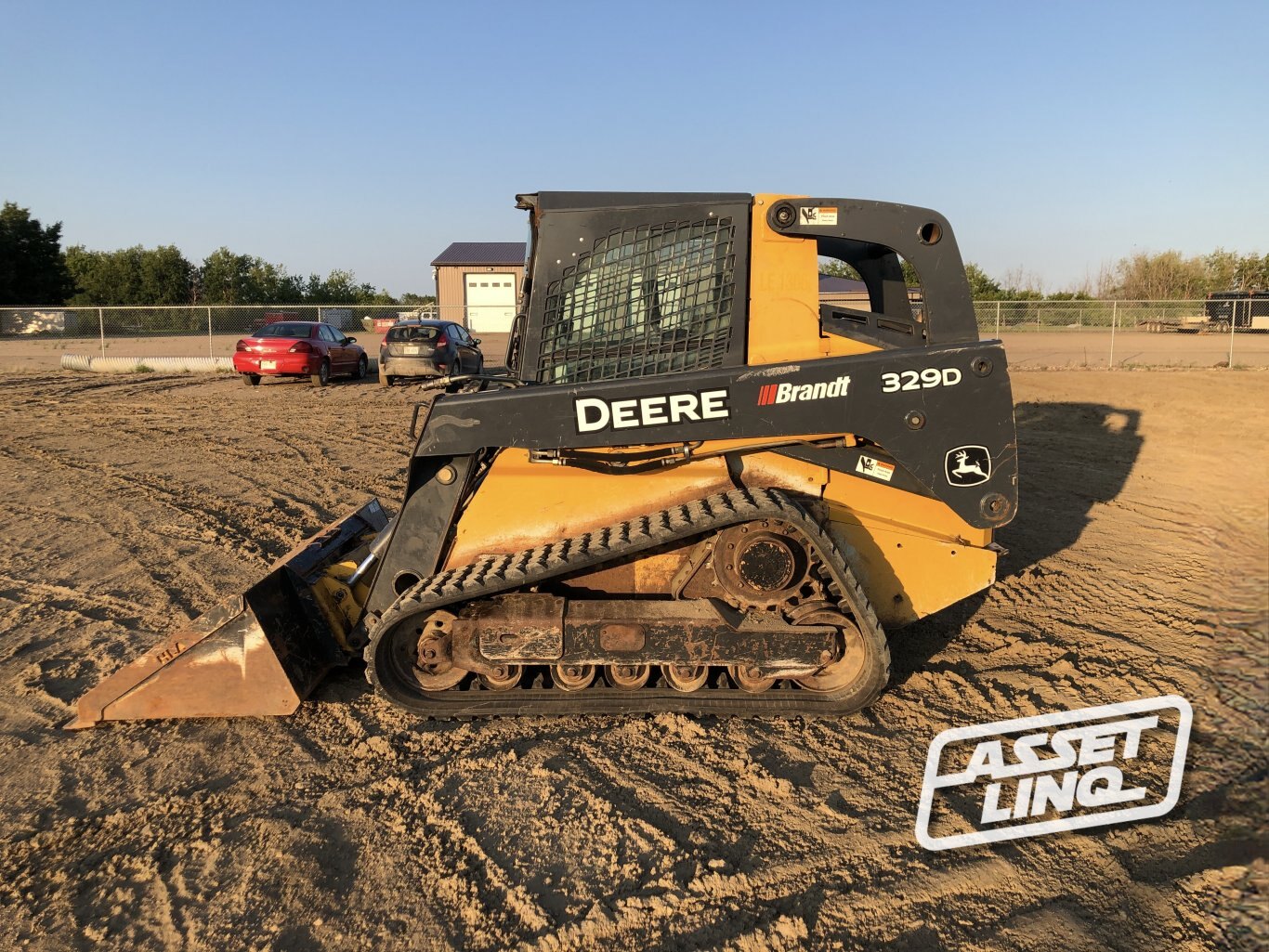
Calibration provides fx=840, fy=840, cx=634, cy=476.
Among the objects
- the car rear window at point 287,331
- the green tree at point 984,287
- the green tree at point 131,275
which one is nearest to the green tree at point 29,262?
the green tree at point 131,275

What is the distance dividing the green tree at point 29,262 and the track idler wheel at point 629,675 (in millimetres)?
50482

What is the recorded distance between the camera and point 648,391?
3686 mm

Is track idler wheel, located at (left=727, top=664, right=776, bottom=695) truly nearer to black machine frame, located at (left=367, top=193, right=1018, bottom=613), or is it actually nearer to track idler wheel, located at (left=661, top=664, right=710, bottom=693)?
track idler wheel, located at (left=661, top=664, right=710, bottom=693)

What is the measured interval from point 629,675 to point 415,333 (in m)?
16.0

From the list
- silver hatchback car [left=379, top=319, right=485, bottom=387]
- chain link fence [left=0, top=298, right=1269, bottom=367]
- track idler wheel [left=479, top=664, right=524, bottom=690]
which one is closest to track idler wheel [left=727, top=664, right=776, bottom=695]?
track idler wheel [left=479, top=664, right=524, bottom=690]

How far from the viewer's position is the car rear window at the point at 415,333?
1858cm

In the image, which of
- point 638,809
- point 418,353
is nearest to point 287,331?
point 418,353

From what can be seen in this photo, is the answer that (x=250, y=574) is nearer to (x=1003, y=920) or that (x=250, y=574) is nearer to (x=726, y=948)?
(x=726, y=948)

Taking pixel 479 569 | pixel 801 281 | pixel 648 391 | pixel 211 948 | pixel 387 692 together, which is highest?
pixel 801 281

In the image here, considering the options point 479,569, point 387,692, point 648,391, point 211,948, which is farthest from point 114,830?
point 648,391

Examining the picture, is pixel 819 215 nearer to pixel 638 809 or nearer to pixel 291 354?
pixel 638 809

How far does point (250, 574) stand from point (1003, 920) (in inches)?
209

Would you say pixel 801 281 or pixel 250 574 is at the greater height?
pixel 801 281

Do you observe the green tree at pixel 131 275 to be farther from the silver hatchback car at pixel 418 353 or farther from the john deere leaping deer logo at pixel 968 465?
the john deere leaping deer logo at pixel 968 465
